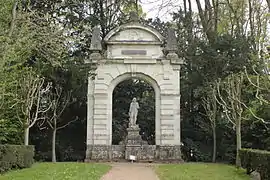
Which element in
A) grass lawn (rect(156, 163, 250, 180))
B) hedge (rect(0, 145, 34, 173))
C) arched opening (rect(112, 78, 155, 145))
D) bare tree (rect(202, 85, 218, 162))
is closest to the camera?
grass lawn (rect(156, 163, 250, 180))

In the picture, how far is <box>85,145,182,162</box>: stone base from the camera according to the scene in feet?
→ 64.8

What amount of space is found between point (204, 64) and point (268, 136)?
6019 mm

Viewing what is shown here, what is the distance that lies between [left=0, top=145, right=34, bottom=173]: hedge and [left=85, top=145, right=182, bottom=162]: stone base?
4.09 metres

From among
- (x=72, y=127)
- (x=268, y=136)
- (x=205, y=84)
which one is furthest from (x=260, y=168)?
(x=72, y=127)

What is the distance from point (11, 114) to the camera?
19.7m

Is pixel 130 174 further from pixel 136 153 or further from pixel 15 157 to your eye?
pixel 136 153

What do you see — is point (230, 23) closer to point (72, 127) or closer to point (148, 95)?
point (148, 95)

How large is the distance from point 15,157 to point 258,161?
897 centimetres

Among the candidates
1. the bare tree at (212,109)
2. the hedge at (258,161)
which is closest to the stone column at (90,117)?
the bare tree at (212,109)

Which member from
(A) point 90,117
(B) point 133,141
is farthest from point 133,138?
(A) point 90,117

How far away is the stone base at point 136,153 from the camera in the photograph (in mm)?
19766

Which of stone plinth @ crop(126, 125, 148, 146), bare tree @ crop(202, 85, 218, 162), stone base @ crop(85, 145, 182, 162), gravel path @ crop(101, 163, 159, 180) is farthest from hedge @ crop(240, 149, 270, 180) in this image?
bare tree @ crop(202, 85, 218, 162)

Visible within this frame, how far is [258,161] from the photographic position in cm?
1227

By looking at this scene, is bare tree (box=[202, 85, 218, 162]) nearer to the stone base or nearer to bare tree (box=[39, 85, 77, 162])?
the stone base
